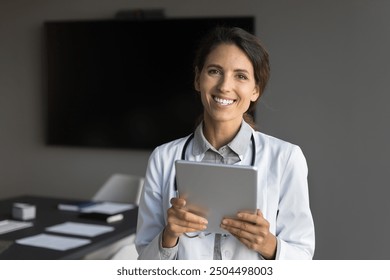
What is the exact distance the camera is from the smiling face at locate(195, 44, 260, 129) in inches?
45.5

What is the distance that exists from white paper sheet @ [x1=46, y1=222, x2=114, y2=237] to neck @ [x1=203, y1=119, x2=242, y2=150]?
161 cm

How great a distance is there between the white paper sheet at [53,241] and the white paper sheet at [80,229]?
0.33 ft

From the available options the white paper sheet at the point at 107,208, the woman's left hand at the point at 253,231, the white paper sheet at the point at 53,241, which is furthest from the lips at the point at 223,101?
the white paper sheet at the point at 107,208

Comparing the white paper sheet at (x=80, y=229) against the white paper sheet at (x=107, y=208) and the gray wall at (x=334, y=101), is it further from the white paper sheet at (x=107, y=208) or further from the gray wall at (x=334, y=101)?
the gray wall at (x=334, y=101)

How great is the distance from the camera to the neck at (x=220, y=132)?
1.24 meters

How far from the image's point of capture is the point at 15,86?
5.23 metres

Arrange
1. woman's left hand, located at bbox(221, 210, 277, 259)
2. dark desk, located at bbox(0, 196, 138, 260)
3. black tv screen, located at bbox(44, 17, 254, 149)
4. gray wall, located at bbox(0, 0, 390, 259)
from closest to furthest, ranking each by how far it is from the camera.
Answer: woman's left hand, located at bbox(221, 210, 277, 259), dark desk, located at bbox(0, 196, 138, 260), gray wall, located at bbox(0, 0, 390, 259), black tv screen, located at bbox(44, 17, 254, 149)

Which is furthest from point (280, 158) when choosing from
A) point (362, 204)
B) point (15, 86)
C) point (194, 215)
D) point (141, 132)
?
point (15, 86)

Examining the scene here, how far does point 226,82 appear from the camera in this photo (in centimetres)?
115

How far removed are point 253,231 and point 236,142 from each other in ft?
0.71

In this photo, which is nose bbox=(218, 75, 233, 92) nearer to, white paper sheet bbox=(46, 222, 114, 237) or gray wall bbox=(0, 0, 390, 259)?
white paper sheet bbox=(46, 222, 114, 237)

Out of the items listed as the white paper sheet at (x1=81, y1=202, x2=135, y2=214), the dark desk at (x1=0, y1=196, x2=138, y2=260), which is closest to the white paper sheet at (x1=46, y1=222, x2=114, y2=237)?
the dark desk at (x1=0, y1=196, x2=138, y2=260)

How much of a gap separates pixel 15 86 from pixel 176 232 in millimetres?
4505
